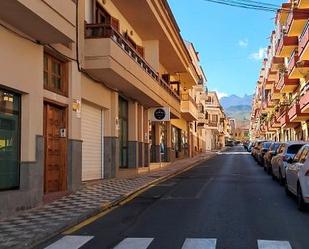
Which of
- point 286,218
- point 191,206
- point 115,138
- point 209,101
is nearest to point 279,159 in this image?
point 115,138

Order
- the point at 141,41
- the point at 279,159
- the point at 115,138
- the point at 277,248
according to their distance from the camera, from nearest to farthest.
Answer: the point at 277,248 < the point at 279,159 < the point at 115,138 < the point at 141,41

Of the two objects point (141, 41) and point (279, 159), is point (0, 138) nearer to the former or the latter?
point (279, 159)

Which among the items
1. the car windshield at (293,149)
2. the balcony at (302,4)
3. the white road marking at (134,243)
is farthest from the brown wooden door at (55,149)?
the balcony at (302,4)

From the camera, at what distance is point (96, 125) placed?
20.6 m

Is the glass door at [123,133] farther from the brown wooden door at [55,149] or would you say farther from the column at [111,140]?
the brown wooden door at [55,149]

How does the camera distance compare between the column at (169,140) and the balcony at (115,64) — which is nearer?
the balcony at (115,64)

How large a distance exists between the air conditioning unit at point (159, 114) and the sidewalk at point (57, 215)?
38.4ft

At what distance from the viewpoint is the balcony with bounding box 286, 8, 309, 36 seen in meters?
39.4

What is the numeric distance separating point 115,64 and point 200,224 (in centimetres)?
860

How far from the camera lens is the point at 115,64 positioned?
17672 millimetres

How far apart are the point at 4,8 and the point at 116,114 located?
11290 millimetres

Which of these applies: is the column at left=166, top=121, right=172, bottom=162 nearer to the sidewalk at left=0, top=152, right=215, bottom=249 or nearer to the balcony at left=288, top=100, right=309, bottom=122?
the balcony at left=288, top=100, right=309, bottom=122

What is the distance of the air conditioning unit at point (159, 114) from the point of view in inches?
1148

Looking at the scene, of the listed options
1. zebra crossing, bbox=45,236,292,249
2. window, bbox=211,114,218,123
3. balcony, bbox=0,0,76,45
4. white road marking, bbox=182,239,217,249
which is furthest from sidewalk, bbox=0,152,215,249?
window, bbox=211,114,218,123
